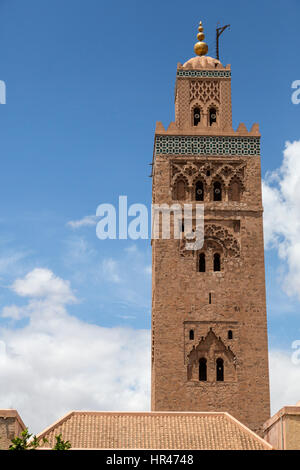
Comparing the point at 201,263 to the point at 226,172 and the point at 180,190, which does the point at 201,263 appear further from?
the point at 226,172

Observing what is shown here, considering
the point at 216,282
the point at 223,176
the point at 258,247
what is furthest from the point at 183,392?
the point at 223,176

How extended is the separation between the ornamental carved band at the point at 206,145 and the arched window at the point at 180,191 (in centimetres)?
103

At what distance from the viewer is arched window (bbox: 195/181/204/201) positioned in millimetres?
27766

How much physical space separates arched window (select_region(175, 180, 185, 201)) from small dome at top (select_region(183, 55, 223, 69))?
15.1 ft

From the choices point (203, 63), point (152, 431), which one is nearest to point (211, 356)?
point (152, 431)

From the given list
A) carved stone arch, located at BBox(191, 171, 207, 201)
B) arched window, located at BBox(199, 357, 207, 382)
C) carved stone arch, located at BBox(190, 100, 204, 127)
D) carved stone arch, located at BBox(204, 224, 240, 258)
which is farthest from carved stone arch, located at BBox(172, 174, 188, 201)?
arched window, located at BBox(199, 357, 207, 382)

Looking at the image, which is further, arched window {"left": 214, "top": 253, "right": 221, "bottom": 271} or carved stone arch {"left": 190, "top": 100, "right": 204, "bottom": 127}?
carved stone arch {"left": 190, "top": 100, "right": 204, "bottom": 127}

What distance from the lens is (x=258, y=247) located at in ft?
88.8

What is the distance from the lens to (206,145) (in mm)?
27938

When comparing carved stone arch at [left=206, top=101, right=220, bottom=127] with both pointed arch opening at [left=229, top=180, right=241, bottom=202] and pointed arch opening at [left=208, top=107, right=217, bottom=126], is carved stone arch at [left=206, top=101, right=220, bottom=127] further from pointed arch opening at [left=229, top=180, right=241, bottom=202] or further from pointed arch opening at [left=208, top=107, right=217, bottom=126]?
pointed arch opening at [left=229, top=180, right=241, bottom=202]

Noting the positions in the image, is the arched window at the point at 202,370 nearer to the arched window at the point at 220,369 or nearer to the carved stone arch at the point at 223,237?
the arched window at the point at 220,369

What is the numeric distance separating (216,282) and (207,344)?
6.71ft

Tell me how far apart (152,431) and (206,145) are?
1092 cm
